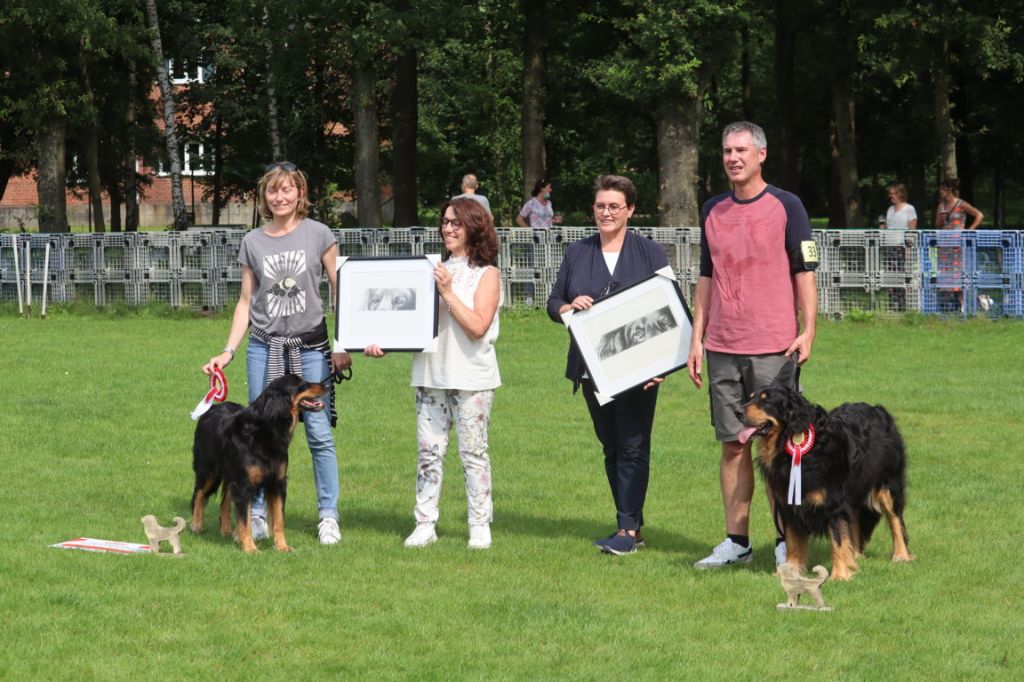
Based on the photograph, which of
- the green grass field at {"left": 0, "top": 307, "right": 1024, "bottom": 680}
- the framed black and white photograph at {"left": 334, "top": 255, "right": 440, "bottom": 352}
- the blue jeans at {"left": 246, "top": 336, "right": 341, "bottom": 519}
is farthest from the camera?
the blue jeans at {"left": 246, "top": 336, "right": 341, "bottom": 519}

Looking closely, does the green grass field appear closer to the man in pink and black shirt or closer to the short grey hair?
the man in pink and black shirt

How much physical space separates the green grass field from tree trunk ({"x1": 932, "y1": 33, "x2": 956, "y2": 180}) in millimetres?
17178

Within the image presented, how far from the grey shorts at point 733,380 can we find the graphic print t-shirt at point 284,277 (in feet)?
7.61

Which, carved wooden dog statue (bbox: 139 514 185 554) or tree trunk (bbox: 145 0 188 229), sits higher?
tree trunk (bbox: 145 0 188 229)

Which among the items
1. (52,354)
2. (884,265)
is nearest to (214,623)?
(52,354)

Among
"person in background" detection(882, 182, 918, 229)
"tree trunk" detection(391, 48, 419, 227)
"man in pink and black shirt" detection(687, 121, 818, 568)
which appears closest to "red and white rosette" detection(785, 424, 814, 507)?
"man in pink and black shirt" detection(687, 121, 818, 568)

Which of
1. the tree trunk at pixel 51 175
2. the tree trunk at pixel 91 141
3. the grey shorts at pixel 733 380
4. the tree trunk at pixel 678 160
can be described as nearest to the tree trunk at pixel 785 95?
the tree trunk at pixel 678 160

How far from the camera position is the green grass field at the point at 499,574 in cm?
590

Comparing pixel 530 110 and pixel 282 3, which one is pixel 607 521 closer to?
pixel 530 110

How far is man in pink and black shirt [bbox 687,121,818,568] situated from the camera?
23.5 feet

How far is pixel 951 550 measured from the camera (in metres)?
7.91

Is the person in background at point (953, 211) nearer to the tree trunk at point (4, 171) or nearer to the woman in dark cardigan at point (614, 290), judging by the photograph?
the woman in dark cardigan at point (614, 290)

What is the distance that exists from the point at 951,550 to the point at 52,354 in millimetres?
13558

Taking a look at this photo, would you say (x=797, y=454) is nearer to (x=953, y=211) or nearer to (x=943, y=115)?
(x=953, y=211)
